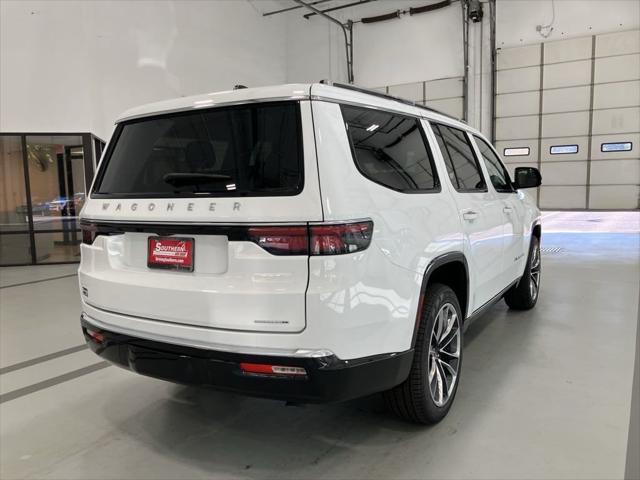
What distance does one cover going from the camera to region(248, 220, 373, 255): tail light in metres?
1.80

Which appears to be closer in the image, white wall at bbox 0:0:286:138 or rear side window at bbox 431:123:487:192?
rear side window at bbox 431:123:487:192

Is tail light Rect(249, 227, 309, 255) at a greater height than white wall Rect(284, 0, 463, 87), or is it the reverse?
white wall Rect(284, 0, 463, 87)

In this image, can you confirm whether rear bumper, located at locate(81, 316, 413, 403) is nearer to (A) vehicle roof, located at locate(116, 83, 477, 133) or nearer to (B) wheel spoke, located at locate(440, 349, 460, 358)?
(B) wheel spoke, located at locate(440, 349, 460, 358)

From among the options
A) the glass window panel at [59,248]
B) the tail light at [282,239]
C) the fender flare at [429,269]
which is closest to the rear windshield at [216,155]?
the tail light at [282,239]

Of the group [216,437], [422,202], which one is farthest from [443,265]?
[216,437]

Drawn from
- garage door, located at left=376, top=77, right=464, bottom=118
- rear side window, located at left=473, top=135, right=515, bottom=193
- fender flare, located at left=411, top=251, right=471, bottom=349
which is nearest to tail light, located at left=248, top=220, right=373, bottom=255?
fender flare, located at left=411, top=251, right=471, bottom=349

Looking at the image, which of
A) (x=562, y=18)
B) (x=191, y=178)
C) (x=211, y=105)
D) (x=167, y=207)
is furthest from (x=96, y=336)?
(x=562, y=18)

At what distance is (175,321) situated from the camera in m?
2.05

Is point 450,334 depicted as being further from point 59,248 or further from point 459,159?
point 59,248

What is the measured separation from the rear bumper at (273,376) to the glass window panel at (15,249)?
8514 mm

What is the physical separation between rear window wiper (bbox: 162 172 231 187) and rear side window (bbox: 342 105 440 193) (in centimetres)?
57

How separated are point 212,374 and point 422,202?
4.09ft

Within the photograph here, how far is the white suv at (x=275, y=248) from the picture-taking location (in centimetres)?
A: 184

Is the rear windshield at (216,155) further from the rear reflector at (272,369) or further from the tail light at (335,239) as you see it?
the rear reflector at (272,369)
